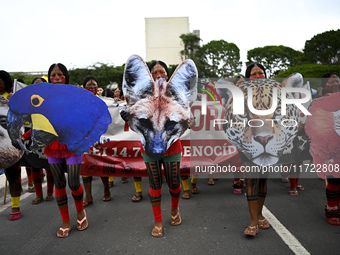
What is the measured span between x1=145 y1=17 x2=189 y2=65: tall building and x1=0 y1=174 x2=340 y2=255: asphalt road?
67739mm

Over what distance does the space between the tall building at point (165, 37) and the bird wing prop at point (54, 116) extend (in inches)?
2699

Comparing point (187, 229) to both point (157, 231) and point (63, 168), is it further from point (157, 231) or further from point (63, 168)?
point (63, 168)

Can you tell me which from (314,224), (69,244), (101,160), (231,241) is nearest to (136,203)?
(101,160)

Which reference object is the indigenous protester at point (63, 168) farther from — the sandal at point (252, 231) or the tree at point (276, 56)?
the tree at point (276, 56)

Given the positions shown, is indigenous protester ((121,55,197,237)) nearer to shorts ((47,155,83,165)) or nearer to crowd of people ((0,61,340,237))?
crowd of people ((0,61,340,237))

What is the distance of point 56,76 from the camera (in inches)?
141

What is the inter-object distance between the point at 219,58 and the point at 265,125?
43263mm

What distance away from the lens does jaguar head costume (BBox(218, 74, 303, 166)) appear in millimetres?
3082

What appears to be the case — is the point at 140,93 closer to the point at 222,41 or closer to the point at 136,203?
the point at 136,203

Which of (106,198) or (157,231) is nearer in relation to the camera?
(157,231)

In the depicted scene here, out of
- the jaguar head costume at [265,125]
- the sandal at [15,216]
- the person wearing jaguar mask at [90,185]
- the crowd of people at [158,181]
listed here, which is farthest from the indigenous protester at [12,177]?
the jaguar head costume at [265,125]

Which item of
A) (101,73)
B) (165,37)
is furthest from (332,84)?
(165,37)

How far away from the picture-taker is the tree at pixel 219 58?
144 feet

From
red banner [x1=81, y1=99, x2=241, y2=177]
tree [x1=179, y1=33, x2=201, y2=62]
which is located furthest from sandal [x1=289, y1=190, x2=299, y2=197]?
tree [x1=179, y1=33, x2=201, y2=62]
